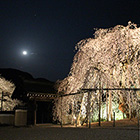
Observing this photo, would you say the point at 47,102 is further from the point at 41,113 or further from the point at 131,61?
the point at 131,61

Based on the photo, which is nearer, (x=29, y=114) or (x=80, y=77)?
(x=80, y=77)

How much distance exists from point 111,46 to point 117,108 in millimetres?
4436

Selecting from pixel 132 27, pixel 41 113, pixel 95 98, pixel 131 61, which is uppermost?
pixel 132 27

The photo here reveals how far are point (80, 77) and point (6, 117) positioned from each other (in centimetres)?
728

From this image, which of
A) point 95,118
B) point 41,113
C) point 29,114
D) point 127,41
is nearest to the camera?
point 127,41

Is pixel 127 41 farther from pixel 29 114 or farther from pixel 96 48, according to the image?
pixel 29 114

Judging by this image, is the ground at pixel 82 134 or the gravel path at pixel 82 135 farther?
the ground at pixel 82 134

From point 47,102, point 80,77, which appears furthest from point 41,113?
point 80,77

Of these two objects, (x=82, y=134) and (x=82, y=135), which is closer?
(x=82, y=135)

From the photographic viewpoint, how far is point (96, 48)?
12500 millimetres

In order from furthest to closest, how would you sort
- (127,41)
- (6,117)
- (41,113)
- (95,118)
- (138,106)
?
(41,113) → (6,117) → (95,118) → (127,41) → (138,106)

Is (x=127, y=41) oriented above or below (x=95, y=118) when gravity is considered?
above

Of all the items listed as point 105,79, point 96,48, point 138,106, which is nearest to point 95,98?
point 105,79

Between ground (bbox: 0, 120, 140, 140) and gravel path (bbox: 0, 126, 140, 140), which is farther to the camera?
ground (bbox: 0, 120, 140, 140)
